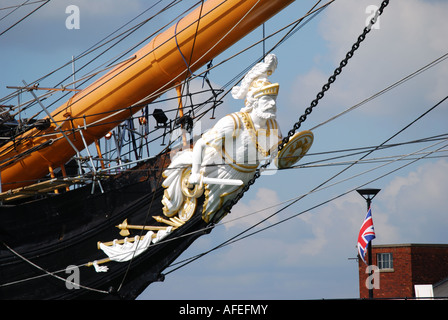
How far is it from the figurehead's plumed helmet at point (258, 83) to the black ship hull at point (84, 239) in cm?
177

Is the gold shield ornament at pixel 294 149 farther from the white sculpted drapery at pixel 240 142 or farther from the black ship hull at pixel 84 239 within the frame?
the black ship hull at pixel 84 239

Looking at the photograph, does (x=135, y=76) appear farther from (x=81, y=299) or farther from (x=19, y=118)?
(x=81, y=299)

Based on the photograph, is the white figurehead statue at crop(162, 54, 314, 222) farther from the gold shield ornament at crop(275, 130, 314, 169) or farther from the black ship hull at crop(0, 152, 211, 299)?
the black ship hull at crop(0, 152, 211, 299)

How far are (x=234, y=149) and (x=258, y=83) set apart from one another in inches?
38.6

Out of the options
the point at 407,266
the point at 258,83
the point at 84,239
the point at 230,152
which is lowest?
the point at 84,239

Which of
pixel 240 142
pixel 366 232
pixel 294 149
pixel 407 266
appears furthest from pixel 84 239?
pixel 407 266

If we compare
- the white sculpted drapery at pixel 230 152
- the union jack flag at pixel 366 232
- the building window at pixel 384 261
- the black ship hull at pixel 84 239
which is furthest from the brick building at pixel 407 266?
the white sculpted drapery at pixel 230 152

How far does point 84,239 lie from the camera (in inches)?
554

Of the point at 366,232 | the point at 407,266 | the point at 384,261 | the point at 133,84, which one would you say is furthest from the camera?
the point at 384,261

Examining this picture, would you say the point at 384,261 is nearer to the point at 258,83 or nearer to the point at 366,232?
the point at 366,232

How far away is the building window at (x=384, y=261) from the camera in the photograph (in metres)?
27.0

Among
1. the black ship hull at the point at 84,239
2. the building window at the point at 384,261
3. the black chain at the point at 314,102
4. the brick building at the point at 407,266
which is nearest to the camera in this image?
the black chain at the point at 314,102

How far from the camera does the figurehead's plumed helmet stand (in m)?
12.6

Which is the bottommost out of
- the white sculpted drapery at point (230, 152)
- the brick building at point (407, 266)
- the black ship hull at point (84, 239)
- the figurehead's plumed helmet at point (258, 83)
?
the black ship hull at point (84, 239)
